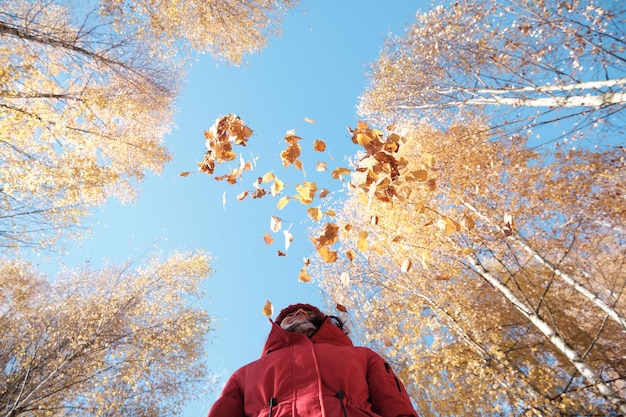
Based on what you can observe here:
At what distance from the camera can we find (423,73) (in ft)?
24.4

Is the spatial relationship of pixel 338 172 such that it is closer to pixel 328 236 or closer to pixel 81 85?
pixel 328 236

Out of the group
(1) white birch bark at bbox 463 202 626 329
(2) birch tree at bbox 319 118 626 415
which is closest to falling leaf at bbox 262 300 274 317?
(2) birch tree at bbox 319 118 626 415

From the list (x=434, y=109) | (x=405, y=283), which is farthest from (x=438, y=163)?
(x=405, y=283)

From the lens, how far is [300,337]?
229 cm

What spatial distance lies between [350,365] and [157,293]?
743 cm

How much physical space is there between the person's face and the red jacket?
0.26 meters

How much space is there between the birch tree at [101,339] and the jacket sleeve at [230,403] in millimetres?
4549

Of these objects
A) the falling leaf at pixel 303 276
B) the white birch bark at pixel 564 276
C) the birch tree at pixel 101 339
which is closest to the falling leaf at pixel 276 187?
the falling leaf at pixel 303 276

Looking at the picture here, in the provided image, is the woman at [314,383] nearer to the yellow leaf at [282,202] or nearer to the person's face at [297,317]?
the person's face at [297,317]

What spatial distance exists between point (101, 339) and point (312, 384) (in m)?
6.47

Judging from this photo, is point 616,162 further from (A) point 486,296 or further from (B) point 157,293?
(B) point 157,293

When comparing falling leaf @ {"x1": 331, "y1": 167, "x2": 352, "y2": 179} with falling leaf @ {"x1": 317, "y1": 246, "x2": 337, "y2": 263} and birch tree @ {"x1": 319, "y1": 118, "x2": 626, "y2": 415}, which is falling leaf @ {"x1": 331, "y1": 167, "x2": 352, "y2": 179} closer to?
falling leaf @ {"x1": 317, "y1": 246, "x2": 337, "y2": 263}

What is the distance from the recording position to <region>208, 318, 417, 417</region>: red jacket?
181cm

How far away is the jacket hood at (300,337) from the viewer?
7.52 feet
